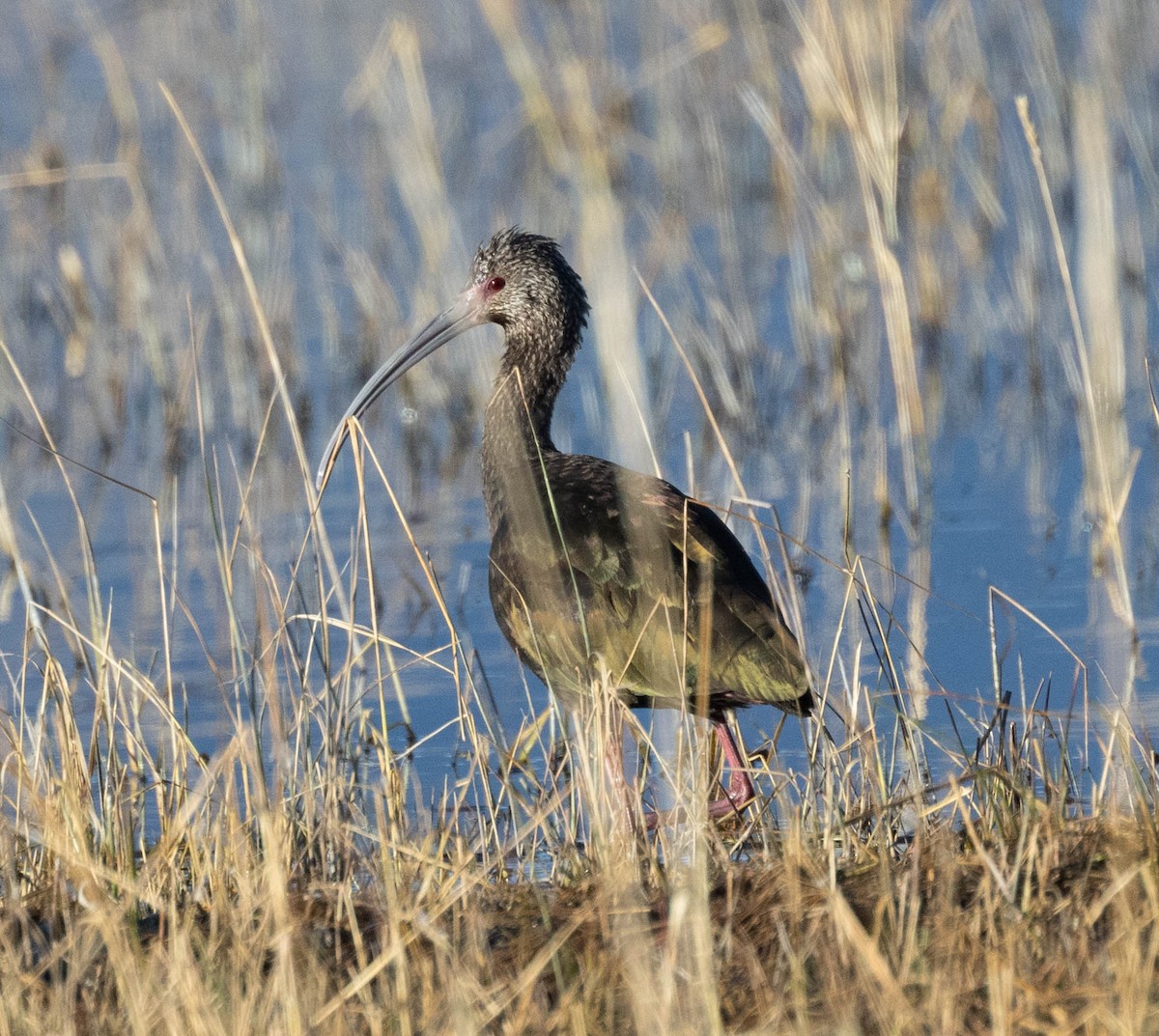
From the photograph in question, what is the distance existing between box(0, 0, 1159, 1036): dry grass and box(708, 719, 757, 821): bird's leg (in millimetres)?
78

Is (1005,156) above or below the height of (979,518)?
above

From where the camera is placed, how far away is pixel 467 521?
796 cm

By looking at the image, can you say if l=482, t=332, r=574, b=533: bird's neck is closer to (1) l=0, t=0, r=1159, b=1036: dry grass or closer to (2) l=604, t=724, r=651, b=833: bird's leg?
(1) l=0, t=0, r=1159, b=1036: dry grass

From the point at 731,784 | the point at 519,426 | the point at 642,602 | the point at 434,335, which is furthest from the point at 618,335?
the point at 434,335

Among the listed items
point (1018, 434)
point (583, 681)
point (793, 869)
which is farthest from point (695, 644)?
point (1018, 434)

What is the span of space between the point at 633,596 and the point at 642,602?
0.13ft

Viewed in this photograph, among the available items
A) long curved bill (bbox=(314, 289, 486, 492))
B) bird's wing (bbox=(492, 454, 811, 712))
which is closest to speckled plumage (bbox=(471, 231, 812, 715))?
bird's wing (bbox=(492, 454, 811, 712))

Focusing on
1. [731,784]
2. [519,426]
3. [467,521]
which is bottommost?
[731,784]

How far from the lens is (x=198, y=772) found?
5332 mm

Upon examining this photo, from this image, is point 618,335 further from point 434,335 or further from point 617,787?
point 434,335

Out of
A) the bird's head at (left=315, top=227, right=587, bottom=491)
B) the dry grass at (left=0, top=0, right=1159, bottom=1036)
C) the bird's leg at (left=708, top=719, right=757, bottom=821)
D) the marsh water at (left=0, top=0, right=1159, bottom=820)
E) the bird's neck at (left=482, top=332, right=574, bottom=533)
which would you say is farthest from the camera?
the bird's head at (left=315, top=227, right=587, bottom=491)

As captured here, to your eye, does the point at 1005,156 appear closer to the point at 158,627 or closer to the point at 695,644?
the point at 158,627

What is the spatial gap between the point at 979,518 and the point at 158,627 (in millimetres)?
3119

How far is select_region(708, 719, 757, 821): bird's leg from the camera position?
4.90m
